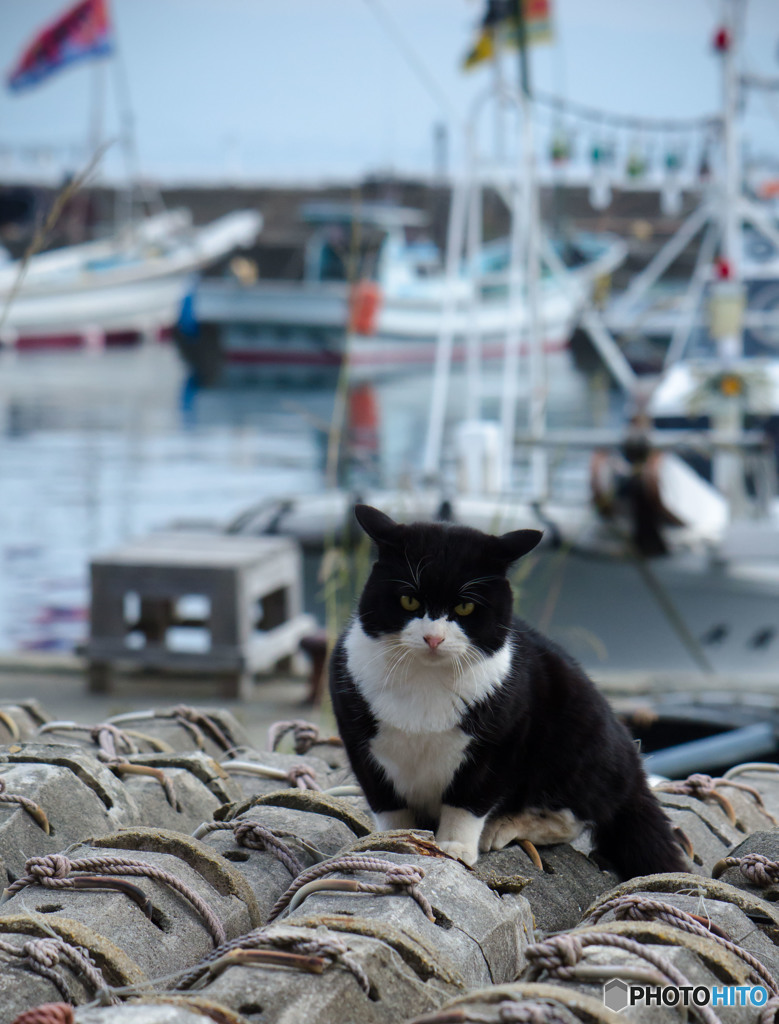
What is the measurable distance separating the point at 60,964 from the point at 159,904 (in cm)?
21

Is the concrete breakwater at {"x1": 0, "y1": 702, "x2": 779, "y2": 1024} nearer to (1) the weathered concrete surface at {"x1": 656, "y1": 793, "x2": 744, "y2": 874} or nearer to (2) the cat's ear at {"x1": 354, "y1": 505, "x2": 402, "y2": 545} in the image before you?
(1) the weathered concrete surface at {"x1": 656, "y1": 793, "x2": 744, "y2": 874}

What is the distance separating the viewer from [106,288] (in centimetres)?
3544

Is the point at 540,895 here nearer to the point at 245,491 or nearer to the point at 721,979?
the point at 721,979

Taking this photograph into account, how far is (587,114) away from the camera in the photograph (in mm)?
8883

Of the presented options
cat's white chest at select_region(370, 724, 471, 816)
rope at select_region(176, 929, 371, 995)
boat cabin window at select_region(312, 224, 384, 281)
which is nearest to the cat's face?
cat's white chest at select_region(370, 724, 471, 816)

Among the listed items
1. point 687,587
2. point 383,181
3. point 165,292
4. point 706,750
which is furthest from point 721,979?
point 383,181

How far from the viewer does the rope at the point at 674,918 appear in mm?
1353

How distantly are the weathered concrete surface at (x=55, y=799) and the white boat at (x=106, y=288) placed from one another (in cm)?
3247

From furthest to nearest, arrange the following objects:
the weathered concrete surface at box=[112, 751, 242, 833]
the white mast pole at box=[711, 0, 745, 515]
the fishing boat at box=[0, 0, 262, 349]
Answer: the fishing boat at box=[0, 0, 262, 349] → the white mast pole at box=[711, 0, 745, 515] → the weathered concrete surface at box=[112, 751, 242, 833]

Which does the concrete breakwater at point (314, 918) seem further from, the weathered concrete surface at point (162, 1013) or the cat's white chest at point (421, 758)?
the cat's white chest at point (421, 758)

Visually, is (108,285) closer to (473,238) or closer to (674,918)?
(473,238)

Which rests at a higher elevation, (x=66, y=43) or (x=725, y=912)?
(x=66, y=43)

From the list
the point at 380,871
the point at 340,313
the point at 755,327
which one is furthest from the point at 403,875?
the point at 340,313

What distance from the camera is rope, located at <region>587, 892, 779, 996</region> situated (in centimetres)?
135
